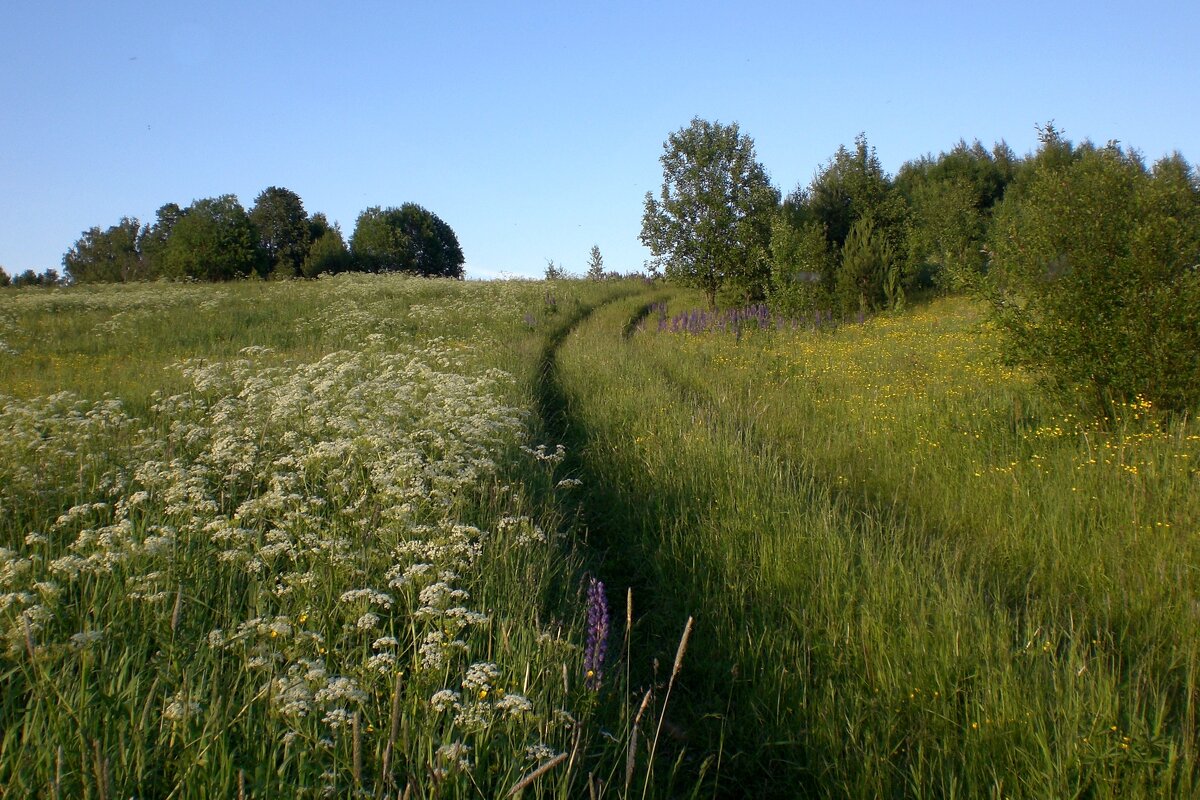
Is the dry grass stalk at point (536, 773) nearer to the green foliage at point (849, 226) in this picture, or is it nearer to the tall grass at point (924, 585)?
the tall grass at point (924, 585)

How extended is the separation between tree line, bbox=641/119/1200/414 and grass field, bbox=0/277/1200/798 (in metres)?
0.67

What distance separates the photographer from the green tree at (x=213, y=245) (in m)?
48.4

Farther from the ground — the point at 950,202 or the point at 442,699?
the point at 950,202

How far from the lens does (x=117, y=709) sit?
2.13 m

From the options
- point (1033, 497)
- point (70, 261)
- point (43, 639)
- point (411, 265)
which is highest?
point (70, 261)

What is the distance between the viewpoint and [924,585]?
3.63m

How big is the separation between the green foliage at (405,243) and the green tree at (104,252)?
26465 millimetres

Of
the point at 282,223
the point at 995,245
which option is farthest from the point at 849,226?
the point at 282,223

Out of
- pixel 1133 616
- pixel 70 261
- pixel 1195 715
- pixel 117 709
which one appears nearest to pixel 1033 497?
pixel 1133 616

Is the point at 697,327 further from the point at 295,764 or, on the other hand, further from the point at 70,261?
the point at 70,261

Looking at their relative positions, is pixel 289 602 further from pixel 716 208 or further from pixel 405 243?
pixel 405 243

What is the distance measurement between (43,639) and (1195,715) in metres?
4.47

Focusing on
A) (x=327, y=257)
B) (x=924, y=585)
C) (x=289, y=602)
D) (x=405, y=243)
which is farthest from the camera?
(x=405, y=243)

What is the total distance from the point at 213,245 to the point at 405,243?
25.7m
